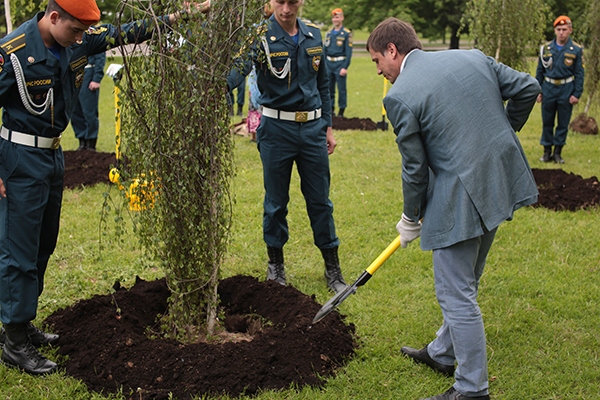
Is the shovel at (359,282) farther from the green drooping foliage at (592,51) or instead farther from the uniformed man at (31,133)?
the green drooping foliage at (592,51)

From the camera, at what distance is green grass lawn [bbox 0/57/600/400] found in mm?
3244

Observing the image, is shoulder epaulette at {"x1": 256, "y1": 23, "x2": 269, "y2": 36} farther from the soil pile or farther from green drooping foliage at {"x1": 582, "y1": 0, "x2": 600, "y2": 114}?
the soil pile

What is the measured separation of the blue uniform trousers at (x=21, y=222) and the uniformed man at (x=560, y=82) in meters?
8.36

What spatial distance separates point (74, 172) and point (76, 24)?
194 inches

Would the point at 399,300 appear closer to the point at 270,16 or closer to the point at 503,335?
the point at 503,335

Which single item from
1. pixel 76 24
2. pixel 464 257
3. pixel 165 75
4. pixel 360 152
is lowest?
pixel 360 152

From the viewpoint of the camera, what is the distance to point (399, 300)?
4285 mm

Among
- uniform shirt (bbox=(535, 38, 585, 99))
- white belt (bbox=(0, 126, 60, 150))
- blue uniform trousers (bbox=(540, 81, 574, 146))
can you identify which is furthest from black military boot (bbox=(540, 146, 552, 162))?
white belt (bbox=(0, 126, 60, 150))

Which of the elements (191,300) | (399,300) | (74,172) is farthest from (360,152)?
(191,300)

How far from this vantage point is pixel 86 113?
29.0 feet

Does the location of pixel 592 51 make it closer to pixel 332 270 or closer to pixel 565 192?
pixel 565 192

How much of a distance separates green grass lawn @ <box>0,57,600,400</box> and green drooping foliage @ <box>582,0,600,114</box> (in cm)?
635

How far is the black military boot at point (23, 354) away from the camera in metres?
3.24

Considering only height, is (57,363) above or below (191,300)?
below
